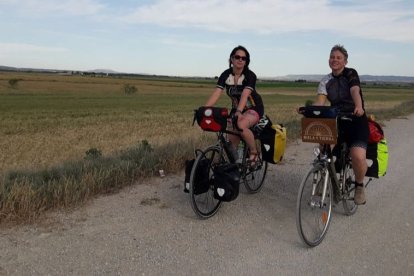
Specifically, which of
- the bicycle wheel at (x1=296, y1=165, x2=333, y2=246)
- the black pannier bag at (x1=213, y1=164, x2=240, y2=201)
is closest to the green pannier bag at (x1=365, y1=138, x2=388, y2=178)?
the bicycle wheel at (x1=296, y1=165, x2=333, y2=246)

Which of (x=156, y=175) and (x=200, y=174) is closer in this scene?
(x=200, y=174)

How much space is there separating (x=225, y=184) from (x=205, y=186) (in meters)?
0.24

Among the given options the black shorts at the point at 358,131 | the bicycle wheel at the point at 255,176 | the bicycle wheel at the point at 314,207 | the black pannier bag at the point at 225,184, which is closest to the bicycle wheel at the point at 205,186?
the black pannier bag at the point at 225,184

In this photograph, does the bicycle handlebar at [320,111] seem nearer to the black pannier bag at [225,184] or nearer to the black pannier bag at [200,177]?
the black pannier bag at [225,184]

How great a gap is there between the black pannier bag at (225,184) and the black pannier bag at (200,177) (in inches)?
4.1

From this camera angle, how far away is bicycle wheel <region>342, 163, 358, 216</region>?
5109mm

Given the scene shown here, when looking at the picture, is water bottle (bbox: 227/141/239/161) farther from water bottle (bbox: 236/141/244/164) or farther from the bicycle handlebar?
the bicycle handlebar

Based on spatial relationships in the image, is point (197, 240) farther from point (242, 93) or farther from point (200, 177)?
point (242, 93)

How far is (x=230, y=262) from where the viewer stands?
12.5 ft

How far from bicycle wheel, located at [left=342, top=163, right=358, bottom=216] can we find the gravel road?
0.38 ft

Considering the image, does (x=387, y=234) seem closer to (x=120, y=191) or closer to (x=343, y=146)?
(x=343, y=146)

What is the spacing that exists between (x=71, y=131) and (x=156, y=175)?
1295 cm

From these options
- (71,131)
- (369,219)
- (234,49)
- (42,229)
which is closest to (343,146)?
(369,219)

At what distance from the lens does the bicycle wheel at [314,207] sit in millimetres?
4230
